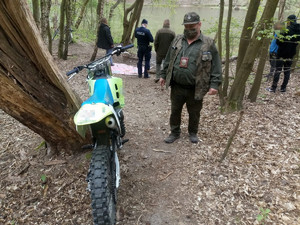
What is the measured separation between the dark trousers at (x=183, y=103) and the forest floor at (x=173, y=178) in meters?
0.29

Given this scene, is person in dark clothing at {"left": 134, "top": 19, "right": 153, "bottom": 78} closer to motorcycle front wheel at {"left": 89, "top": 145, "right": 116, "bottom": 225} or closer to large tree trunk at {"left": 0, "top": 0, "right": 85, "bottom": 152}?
large tree trunk at {"left": 0, "top": 0, "right": 85, "bottom": 152}

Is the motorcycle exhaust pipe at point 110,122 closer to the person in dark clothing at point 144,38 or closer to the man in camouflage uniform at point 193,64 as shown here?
the man in camouflage uniform at point 193,64

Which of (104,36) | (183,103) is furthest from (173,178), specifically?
(104,36)

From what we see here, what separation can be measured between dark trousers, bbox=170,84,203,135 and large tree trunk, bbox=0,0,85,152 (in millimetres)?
1499

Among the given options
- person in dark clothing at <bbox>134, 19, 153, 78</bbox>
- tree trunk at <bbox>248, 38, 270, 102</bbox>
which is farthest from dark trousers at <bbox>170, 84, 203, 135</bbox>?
person in dark clothing at <bbox>134, 19, 153, 78</bbox>

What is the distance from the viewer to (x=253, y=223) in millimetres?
2418

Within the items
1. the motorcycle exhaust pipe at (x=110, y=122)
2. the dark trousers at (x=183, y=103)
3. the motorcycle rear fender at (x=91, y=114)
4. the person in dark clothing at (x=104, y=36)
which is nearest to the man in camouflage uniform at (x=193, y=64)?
the dark trousers at (x=183, y=103)

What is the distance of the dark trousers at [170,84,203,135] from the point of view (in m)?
3.52

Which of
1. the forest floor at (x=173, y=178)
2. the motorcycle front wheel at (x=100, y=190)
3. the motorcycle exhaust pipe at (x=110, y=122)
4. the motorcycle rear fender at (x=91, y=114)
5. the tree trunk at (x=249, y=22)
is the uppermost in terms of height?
the tree trunk at (x=249, y=22)

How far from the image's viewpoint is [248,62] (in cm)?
414

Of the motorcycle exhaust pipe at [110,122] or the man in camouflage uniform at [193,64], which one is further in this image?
the man in camouflage uniform at [193,64]

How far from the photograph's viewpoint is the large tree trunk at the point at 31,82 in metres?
2.26

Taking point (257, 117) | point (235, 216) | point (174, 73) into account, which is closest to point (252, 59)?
point (257, 117)

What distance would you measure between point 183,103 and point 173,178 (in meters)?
1.22
